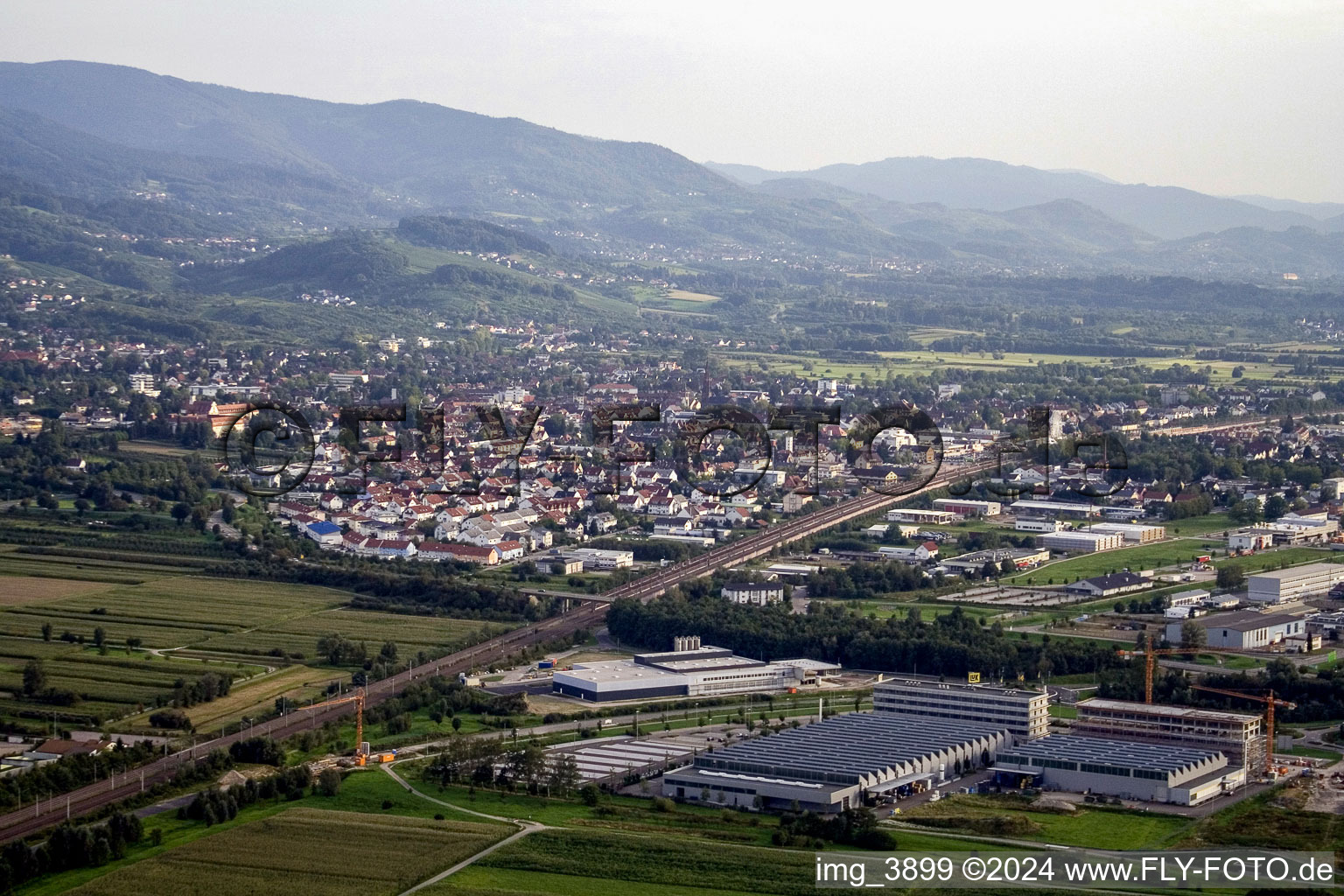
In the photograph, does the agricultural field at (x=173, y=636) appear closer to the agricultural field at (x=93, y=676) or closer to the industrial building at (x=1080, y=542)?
the agricultural field at (x=93, y=676)

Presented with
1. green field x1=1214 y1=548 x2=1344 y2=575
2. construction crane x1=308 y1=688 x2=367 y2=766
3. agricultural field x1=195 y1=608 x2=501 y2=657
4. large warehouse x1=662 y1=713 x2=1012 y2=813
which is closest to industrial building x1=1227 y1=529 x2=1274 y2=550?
green field x1=1214 y1=548 x2=1344 y2=575

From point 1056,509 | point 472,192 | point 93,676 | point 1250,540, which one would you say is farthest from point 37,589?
point 472,192

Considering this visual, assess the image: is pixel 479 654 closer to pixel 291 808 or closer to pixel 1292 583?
pixel 291 808

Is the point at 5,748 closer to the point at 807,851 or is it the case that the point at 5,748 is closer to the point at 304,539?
the point at 807,851

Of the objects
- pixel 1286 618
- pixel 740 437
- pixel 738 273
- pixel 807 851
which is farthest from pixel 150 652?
pixel 738 273

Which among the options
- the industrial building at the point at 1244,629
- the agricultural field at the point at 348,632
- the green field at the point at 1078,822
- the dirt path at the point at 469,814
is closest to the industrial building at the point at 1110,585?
the industrial building at the point at 1244,629

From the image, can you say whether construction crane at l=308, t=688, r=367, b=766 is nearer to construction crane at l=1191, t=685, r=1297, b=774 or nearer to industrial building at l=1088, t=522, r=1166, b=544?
construction crane at l=1191, t=685, r=1297, b=774
